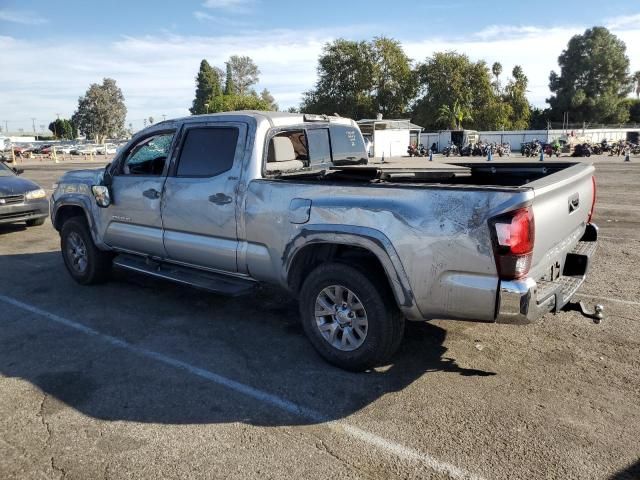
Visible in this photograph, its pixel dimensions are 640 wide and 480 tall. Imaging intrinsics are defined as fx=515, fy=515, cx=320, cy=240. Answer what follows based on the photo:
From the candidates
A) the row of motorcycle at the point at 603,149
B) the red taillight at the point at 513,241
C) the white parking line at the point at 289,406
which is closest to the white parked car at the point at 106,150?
the row of motorcycle at the point at 603,149

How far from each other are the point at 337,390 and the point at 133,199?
122 inches

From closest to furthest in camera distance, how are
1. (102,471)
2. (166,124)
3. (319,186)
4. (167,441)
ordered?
(102,471) < (167,441) < (319,186) < (166,124)

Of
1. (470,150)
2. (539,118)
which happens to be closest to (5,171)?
(470,150)

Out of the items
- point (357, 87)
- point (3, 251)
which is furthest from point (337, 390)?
point (357, 87)

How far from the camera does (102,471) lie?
2.80 meters

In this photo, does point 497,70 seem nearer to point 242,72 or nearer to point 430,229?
point 242,72

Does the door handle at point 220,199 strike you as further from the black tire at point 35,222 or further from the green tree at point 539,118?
the green tree at point 539,118

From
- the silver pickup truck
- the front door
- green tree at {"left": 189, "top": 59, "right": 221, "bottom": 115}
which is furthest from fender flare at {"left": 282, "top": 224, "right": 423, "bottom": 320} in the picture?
green tree at {"left": 189, "top": 59, "right": 221, "bottom": 115}

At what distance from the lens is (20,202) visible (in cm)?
957

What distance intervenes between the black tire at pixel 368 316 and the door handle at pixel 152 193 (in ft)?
6.72

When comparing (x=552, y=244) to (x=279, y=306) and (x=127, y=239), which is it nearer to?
(x=279, y=306)

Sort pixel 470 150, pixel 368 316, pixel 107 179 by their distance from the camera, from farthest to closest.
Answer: pixel 470 150, pixel 107 179, pixel 368 316

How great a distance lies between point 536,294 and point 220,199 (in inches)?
105

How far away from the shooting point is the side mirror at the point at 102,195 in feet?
18.5
